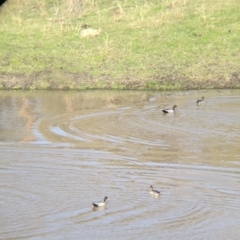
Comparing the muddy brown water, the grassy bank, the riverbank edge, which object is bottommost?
the muddy brown water

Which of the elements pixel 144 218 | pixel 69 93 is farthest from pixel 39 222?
pixel 69 93

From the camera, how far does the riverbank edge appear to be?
24.7 metres

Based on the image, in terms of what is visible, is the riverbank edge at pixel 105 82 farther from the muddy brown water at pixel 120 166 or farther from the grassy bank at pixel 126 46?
the muddy brown water at pixel 120 166

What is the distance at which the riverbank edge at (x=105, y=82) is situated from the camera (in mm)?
24734

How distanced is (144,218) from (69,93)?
12857 mm

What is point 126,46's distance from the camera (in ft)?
89.5

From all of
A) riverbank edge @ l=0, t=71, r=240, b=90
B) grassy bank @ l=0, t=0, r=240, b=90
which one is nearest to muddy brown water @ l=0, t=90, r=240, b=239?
riverbank edge @ l=0, t=71, r=240, b=90

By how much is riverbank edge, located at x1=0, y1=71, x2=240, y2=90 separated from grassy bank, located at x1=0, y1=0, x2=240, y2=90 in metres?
0.03

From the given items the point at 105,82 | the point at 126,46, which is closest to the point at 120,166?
the point at 105,82

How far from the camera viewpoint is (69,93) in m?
24.4

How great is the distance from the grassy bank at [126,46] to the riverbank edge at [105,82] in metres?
0.03

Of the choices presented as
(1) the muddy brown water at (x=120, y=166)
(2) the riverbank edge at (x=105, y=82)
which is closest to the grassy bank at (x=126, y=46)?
(2) the riverbank edge at (x=105, y=82)

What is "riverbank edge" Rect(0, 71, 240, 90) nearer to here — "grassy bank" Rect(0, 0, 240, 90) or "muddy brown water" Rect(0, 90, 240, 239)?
"grassy bank" Rect(0, 0, 240, 90)

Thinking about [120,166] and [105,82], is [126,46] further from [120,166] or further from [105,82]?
[120,166]
